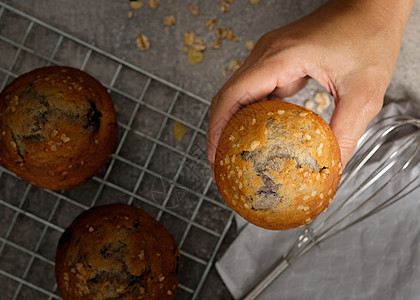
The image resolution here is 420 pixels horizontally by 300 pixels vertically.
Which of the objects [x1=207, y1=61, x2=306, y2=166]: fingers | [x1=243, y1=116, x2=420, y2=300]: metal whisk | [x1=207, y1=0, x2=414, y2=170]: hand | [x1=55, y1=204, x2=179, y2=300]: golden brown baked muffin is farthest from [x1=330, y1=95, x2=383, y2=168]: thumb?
[x1=55, y1=204, x2=179, y2=300]: golden brown baked muffin

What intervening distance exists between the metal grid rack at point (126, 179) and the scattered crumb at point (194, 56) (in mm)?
107

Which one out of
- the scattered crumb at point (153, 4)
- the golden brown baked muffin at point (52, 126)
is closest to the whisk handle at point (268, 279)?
the golden brown baked muffin at point (52, 126)

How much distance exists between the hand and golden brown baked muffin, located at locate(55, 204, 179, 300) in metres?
0.26

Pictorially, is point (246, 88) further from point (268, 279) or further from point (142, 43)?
point (268, 279)

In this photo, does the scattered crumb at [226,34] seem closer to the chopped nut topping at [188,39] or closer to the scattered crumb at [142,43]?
the chopped nut topping at [188,39]

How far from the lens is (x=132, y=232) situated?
1012 millimetres

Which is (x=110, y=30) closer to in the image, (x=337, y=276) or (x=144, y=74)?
(x=144, y=74)

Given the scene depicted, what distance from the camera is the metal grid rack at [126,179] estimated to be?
47.1 inches

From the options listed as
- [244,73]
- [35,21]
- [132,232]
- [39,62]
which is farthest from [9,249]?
[244,73]

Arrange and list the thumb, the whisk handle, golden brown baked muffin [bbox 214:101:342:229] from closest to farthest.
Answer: golden brown baked muffin [bbox 214:101:342:229] → the thumb → the whisk handle

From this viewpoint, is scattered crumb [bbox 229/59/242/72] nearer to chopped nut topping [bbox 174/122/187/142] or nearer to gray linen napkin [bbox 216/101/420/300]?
chopped nut topping [bbox 174/122/187/142]

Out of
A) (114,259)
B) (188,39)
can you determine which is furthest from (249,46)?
(114,259)

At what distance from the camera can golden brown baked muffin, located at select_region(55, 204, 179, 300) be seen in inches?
38.5

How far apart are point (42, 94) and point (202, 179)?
483 mm
